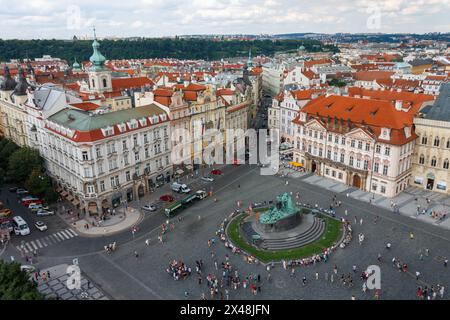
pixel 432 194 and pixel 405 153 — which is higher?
pixel 405 153

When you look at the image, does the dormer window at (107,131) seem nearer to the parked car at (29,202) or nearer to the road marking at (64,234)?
the road marking at (64,234)

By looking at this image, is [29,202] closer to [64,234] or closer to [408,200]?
[64,234]

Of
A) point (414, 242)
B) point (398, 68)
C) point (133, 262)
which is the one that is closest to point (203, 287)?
point (133, 262)

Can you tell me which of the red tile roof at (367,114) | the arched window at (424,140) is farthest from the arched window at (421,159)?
the red tile roof at (367,114)

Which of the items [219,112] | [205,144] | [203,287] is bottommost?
[203,287]

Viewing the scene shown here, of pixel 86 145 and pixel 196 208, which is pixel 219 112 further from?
pixel 86 145

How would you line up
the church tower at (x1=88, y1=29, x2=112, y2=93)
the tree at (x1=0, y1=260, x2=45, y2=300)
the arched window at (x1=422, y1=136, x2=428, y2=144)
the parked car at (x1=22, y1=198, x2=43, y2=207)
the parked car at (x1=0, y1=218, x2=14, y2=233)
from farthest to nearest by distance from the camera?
the church tower at (x1=88, y1=29, x2=112, y2=93) → the arched window at (x1=422, y1=136, x2=428, y2=144) → the parked car at (x1=22, y1=198, x2=43, y2=207) → the parked car at (x1=0, y1=218, x2=14, y2=233) → the tree at (x1=0, y1=260, x2=45, y2=300)

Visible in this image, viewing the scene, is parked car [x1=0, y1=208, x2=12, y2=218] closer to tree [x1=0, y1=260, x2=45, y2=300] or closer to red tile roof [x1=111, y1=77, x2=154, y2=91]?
tree [x1=0, y1=260, x2=45, y2=300]

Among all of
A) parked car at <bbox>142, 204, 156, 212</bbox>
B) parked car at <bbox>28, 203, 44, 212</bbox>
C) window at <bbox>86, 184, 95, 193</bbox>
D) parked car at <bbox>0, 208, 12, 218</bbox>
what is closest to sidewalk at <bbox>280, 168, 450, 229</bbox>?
parked car at <bbox>142, 204, 156, 212</bbox>
